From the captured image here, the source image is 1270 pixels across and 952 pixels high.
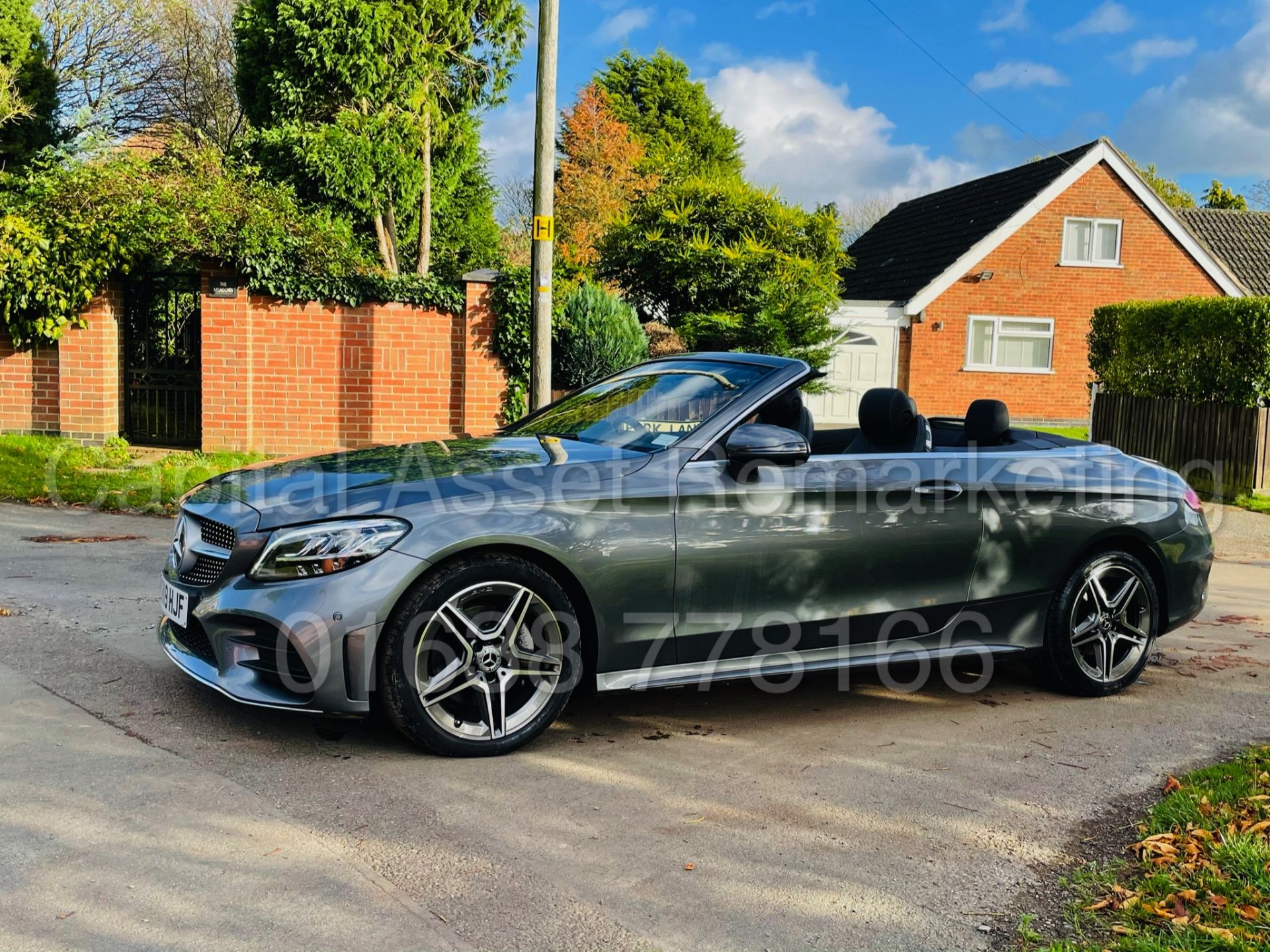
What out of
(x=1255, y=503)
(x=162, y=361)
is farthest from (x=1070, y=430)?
(x=162, y=361)

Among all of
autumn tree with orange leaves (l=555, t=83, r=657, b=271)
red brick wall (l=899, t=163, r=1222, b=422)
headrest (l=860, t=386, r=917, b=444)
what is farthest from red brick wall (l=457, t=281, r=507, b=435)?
autumn tree with orange leaves (l=555, t=83, r=657, b=271)

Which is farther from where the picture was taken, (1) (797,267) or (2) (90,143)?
(2) (90,143)

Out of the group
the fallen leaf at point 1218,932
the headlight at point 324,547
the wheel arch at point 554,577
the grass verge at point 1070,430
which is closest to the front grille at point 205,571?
the headlight at point 324,547

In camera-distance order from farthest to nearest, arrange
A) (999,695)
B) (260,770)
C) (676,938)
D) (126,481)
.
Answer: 1. (126,481)
2. (999,695)
3. (260,770)
4. (676,938)

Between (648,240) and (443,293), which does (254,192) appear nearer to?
(443,293)

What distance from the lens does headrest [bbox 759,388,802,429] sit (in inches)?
202

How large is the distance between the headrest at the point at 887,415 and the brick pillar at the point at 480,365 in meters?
9.35

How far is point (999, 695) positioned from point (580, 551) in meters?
2.47

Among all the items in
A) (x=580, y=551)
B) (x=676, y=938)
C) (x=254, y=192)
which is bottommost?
(x=676, y=938)

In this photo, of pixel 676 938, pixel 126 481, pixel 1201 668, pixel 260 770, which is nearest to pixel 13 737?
pixel 260 770

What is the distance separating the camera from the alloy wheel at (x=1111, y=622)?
557cm

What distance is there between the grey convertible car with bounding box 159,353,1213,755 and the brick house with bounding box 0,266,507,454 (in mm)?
9113

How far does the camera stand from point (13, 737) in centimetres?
438

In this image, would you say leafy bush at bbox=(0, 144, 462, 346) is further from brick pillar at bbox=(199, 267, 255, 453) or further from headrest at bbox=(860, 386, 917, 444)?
headrest at bbox=(860, 386, 917, 444)
